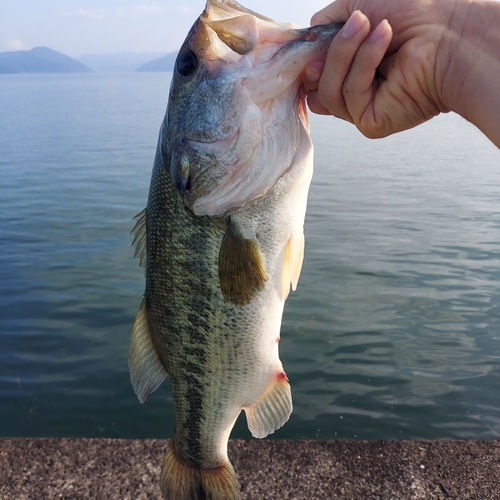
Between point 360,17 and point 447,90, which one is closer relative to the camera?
point 360,17

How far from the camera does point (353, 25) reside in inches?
67.4

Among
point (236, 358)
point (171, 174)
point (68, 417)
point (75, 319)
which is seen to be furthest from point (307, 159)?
point (75, 319)

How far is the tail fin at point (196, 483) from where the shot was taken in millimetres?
2475

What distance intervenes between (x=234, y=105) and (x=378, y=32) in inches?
21.6

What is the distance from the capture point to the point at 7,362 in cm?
618

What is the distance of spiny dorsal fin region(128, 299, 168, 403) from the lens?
2369 millimetres

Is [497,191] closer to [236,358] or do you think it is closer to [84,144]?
[236,358]

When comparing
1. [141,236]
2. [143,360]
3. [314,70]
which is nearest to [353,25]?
[314,70]

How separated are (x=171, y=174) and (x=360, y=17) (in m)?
0.90

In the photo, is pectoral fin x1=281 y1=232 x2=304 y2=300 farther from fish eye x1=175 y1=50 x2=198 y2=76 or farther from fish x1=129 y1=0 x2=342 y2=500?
fish eye x1=175 y1=50 x2=198 y2=76

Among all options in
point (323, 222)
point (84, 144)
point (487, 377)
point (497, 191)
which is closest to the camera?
point (487, 377)

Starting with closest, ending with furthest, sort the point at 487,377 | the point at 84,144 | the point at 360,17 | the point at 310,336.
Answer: the point at 360,17 < the point at 487,377 < the point at 310,336 < the point at 84,144

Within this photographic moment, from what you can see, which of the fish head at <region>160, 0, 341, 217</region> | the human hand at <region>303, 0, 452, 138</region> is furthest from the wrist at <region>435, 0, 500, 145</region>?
the fish head at <region>160, 0, 341, 217</region>

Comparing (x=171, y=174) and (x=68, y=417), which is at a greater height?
(x=171, y=174)
